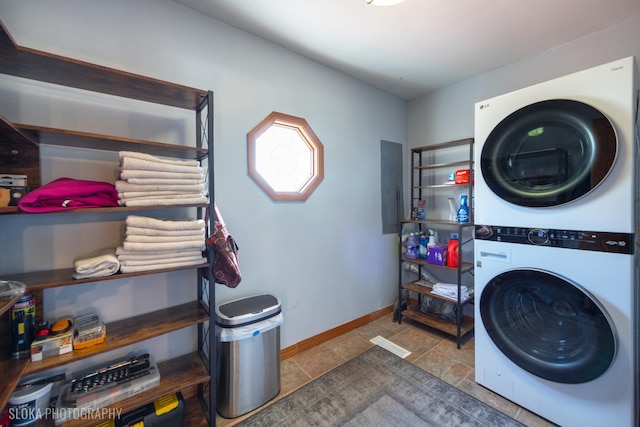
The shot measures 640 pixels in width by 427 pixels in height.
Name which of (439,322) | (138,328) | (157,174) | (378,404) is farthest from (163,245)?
(439,322)

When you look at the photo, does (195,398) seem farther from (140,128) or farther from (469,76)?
(469,76)

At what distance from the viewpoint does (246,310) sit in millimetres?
1518

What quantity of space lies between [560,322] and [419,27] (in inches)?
74.9

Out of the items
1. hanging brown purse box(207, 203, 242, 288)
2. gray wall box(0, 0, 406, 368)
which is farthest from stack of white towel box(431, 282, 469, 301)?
hanging brown purse box(207, 203, 242, 288)

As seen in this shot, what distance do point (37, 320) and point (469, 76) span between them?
11.2 feet

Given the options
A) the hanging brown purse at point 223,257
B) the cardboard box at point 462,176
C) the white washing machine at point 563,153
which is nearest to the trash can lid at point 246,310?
the hanging brown purse at point 223,257

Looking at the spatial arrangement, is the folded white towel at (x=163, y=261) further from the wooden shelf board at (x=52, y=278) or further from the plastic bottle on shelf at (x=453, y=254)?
the plastic bottle on shelf at (x=453, y=254)

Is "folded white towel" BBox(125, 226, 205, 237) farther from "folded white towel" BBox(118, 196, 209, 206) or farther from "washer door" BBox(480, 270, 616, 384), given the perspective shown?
"washer door" BBox(480, 270, 616, 384)

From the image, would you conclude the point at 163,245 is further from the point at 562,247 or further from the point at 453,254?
the point at 453,254

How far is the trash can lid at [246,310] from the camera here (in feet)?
4.65

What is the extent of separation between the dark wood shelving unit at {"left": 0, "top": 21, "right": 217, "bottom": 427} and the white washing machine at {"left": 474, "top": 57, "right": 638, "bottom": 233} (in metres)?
1.61

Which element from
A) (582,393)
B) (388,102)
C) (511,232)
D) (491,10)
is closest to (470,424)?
(582,393)

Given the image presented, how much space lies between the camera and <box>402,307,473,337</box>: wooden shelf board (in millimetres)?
2180

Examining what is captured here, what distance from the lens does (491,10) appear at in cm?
154
